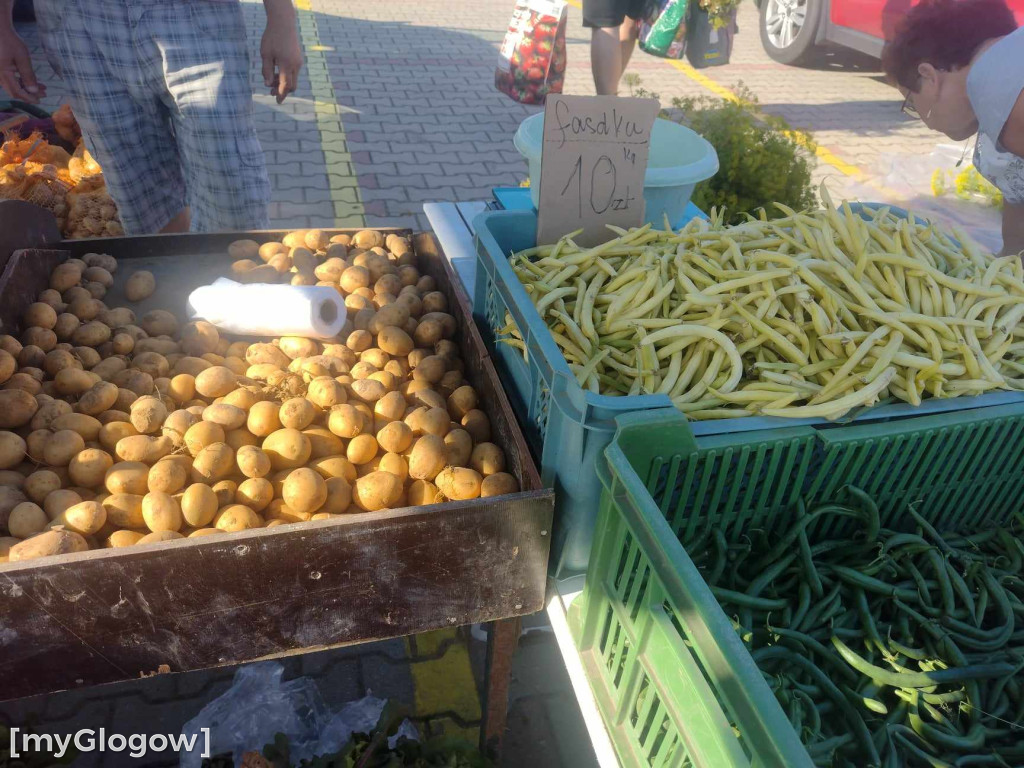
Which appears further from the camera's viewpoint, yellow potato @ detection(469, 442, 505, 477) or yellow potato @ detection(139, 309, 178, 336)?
yellow potato @ detection(139, 309, 178, 336)

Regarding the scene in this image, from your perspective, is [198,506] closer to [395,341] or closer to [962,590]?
[395,341]

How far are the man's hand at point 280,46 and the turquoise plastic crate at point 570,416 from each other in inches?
65.8

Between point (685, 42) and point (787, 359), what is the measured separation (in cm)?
445

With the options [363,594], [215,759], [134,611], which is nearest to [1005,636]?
[363,594]

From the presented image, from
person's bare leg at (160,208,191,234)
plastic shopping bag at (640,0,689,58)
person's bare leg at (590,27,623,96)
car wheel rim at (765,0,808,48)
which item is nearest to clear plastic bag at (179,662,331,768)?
person's bare leg at (160,208,191,234)

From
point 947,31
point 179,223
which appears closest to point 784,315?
point 947,31

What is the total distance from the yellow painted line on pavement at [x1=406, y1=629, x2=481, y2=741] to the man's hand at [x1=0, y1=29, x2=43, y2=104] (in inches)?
106

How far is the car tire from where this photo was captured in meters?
8.31

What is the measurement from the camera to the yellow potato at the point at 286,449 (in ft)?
5.41

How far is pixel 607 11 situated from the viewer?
14.7 ft

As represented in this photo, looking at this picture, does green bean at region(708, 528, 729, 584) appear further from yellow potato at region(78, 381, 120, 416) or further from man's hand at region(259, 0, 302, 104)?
man's hand at region(259, 0, 302, 104)

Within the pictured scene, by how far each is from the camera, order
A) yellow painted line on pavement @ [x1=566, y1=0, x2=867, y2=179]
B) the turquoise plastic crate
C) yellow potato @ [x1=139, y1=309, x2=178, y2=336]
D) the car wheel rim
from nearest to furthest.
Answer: the turquoise plastic crate → yellow potato @ [x1=139, y1=309, x2=178, y2=336] → yellow painted line on pavement @ [x1=566, y1=0, x2=867, y2=179] → the car wheel rim

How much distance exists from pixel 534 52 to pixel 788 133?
1.67m

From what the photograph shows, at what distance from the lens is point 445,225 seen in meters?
2.74
